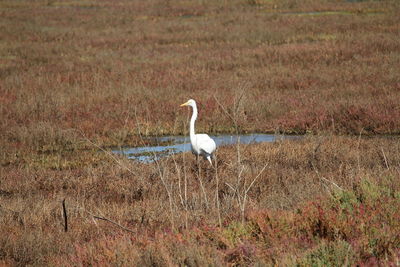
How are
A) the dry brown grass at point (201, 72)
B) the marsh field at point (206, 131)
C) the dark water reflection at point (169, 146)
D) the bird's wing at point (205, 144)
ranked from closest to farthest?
the marsh field at point (206, 131) → the bird's wing at point (205, 144) → the dark water reflection at point (169, 146) → the dry brown grass at point (201, 72)

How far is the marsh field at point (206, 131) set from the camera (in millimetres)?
5285

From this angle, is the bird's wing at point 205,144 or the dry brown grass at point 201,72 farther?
the dry brown grass at point 201,72

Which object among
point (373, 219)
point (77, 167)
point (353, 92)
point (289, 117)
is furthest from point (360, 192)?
point (353, 92)

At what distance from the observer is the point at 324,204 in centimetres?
585

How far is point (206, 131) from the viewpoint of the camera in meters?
15.1

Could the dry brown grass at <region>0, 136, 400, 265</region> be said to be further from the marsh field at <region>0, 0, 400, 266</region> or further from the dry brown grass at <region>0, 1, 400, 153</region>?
the dry brown grass at <region>0, 1, 400, 153</region>

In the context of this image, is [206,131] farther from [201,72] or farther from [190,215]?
[190,215]

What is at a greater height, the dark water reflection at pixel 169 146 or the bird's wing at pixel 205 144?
the bird's wing at pixel 205 144

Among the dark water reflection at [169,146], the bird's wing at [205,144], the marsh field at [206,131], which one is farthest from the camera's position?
the dark water reflection at [169,146]

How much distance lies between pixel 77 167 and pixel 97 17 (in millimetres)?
30260

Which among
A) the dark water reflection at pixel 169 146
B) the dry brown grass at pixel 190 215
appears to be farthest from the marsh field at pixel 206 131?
the dark water reflection at pixel 169 146

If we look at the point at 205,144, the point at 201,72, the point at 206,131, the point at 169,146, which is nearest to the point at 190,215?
the point at 205,144

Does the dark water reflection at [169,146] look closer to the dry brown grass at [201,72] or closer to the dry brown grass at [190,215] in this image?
the dry brown grass at [201,72]

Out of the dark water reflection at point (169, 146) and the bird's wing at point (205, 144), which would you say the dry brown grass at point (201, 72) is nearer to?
the dark water reflection at point (169, 146)
